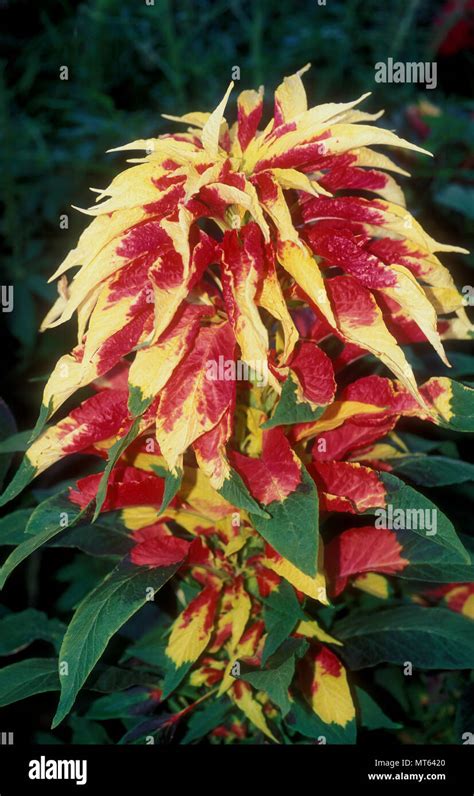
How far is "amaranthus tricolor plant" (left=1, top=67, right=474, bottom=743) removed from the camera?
74cm

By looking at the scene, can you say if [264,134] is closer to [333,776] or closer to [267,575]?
[267,575]

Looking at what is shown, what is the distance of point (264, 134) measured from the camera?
0.81 metres

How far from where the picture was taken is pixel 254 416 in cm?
87

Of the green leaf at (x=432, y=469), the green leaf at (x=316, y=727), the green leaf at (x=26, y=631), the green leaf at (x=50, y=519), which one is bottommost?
the green leaf at (x=316, y=727)

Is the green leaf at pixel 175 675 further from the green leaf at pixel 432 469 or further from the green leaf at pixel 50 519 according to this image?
the green leaf at pixel 432 469

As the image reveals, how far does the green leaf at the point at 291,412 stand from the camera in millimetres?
723

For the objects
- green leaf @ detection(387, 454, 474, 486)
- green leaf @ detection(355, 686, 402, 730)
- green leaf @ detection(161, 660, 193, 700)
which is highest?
green leaf @ detection(387, 454, 474, 486)

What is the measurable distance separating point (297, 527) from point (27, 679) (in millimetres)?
367

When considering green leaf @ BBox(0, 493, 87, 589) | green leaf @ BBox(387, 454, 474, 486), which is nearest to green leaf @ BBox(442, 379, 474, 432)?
green leaf @ BBox(387, 454, 474, 486)

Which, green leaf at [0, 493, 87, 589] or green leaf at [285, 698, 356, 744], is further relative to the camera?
green leaf at [285, 698, 356, 744]
